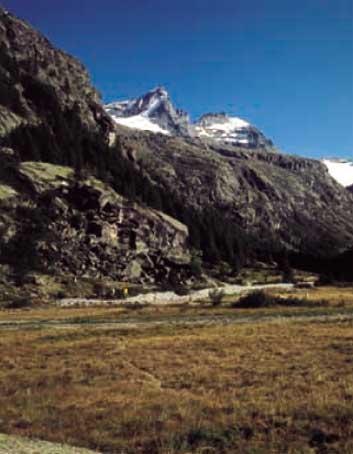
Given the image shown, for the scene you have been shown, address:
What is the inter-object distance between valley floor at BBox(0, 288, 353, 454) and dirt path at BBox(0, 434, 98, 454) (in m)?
0.72

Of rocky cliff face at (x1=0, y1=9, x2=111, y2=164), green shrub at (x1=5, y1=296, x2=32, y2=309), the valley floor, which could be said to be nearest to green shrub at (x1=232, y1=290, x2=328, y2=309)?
the valley floor

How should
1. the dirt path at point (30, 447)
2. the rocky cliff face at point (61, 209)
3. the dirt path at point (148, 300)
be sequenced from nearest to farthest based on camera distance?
1. the dirt path at point (30, 447)
2. the dirt path at point (148, 300)
3. the rocky cliff face at point (61, 209)


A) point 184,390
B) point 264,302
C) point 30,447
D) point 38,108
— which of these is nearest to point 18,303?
point 264,302

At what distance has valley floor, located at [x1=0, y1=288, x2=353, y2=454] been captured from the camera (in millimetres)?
15219

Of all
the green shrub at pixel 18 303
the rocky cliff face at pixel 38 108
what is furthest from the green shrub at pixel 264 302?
the rocky cliff face at pixel 38 108

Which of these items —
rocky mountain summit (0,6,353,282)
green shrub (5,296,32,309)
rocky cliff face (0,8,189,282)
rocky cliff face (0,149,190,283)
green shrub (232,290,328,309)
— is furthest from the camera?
rocky mountain summit (0,6,353,282)

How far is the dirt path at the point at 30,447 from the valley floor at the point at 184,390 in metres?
0.72

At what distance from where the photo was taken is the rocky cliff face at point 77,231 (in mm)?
97562

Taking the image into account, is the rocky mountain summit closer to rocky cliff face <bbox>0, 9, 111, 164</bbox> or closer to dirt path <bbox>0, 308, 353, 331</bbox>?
rocky cliff face <bbox>0, 9, 111, 164</bbox>

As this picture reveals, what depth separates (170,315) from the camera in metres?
62.0

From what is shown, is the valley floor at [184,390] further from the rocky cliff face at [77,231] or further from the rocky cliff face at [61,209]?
the rocky cliff face at [61,209]

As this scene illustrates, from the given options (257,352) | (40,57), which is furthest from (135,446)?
A: (40,57)

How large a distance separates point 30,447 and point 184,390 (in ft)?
28.8

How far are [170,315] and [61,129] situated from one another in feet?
361
